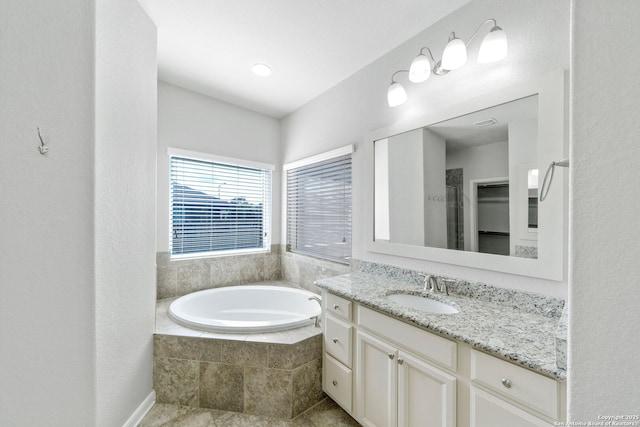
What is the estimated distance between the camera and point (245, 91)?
263 cm

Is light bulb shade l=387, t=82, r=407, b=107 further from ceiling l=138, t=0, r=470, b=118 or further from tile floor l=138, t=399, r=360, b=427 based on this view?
tile floor l=138, t=399, r=360, b=427

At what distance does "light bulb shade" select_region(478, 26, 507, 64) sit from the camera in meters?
1.26

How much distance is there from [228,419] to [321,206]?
1.89 metres

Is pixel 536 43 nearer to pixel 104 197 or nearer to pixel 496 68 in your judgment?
pixel 496 68

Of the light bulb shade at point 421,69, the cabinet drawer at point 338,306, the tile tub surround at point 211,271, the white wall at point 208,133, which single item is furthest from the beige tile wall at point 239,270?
the light bulb shade at point 421,69

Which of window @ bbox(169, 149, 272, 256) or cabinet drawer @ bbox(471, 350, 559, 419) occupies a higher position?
window @ bbox(169, 149, 272, 256)

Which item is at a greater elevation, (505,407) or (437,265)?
(437,265)

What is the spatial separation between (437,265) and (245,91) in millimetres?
2421

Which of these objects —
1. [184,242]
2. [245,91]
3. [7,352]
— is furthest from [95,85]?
[184,242]

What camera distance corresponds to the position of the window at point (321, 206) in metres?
2.44

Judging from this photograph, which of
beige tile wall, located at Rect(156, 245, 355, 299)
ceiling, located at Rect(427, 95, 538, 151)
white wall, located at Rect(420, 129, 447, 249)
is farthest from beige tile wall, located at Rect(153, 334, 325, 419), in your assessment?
ceiling, located at Rect(427, 95, 538, 151)

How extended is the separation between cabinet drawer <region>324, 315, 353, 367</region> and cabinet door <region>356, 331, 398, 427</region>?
0.27 feet

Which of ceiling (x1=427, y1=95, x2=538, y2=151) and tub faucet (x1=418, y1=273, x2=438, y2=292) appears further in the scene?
tub faucet (x1=418, y1=273, x2=438, y2=292)

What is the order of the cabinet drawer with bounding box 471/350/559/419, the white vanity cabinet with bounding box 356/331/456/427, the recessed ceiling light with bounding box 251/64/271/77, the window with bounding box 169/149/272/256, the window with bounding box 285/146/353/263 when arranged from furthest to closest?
1. the window with bounding box 169/149/272/256
2. the window with bounding box 285/146/353/263
3. the recessed ceiling light with bounding box 251/64/271/77
4. the white vanity cabinet with bounding box 356/331/456/427
5. the cabinet drawer with bounding box 471/350/559/419
